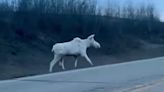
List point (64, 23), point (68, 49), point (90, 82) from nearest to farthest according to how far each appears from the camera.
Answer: point (90, 82) < point (68, 49) < point (64, 23)

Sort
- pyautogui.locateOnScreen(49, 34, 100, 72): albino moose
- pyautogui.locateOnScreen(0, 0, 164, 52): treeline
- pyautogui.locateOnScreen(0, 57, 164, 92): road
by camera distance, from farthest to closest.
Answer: pyautogui.locateOnScreen(0, 0, 164, 52): treeline < pyautogui.locateOnScreen(49, 34, 100, 72): albino moose < pyautogui.locateOnScreen(0, 57, 164, 92): road

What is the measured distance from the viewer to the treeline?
3978cm

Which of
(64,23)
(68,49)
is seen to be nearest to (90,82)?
(68,49)

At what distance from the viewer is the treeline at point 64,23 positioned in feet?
131

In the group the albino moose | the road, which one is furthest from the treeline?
the road

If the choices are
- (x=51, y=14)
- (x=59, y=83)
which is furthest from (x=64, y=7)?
(x=59, y=83)

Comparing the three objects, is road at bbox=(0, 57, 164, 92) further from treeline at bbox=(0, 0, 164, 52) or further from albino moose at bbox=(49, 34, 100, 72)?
treeline at bbox=(0, 0, 164, 52)

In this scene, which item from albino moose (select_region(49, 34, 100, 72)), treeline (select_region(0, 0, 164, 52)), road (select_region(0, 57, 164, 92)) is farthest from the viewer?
treeline (select_region(0, 0, 164, 52))

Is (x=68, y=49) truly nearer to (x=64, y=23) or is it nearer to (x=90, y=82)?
(x=90, y=82)

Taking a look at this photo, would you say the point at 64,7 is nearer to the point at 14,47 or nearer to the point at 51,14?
the point at 51,14

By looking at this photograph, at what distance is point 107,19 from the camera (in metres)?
53.5

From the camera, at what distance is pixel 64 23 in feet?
146

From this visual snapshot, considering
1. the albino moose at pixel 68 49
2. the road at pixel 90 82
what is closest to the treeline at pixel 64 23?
the albino moose at pixel 68 49

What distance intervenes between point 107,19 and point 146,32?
9335 mm
